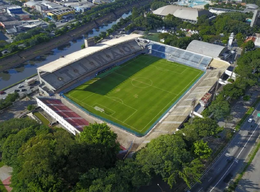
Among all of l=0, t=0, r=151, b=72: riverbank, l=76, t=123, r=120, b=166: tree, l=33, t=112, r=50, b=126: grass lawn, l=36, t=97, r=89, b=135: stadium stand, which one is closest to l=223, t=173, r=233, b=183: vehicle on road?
l=76, t=123, r=120, b=166: tree

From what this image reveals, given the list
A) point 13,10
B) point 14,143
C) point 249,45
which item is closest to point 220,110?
point 14,143

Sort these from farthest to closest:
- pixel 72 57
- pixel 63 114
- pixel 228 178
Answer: pixel 72 57 → pixel 63 114 → pixel 228 178

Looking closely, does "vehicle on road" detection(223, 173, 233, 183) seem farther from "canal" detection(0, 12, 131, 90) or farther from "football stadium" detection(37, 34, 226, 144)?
"canal" detection(0, 12, 131, 90)

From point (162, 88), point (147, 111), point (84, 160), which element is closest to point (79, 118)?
point (147, 111)

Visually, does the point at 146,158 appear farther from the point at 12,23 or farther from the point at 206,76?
the point at 12,23

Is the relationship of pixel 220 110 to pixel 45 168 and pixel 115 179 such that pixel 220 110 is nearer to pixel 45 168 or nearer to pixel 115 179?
pixel 115 179

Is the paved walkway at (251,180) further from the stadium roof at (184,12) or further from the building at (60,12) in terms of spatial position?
the building at (60,12)
